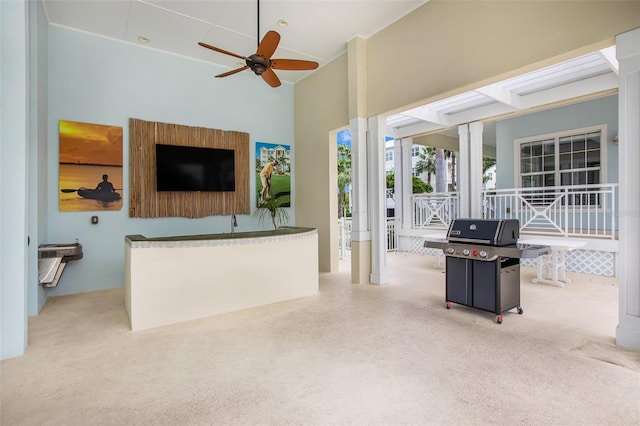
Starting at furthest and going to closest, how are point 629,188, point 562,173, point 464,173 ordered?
point 562,173
point 464,173
point 629,188

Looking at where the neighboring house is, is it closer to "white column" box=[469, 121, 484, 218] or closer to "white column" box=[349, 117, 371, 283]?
"white column" box=[469, 121, 484, 218]

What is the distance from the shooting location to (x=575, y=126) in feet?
24.1

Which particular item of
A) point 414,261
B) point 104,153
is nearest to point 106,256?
point 104,153

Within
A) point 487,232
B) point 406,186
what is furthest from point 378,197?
point 406,186

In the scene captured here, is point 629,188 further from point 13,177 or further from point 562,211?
point 562,211

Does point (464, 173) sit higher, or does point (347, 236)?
point (464, 173)

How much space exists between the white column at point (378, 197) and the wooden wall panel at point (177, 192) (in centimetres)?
243

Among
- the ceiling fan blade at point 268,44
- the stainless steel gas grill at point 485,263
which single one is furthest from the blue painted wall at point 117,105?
the stainless steel gas grill at point 485,263

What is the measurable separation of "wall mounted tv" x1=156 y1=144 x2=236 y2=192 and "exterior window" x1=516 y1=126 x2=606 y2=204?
719 cm

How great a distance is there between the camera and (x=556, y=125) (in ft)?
25.1

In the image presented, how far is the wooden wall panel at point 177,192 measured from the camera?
5.07 meters

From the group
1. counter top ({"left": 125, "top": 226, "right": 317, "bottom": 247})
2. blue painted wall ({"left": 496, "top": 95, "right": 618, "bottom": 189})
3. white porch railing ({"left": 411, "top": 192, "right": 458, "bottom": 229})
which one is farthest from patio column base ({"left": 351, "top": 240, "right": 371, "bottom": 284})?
blue painted wall ({"left": 496, "top": 95, "right": 618, "bottom": 189})

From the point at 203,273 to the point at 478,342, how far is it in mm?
2855

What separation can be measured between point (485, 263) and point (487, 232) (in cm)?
34
